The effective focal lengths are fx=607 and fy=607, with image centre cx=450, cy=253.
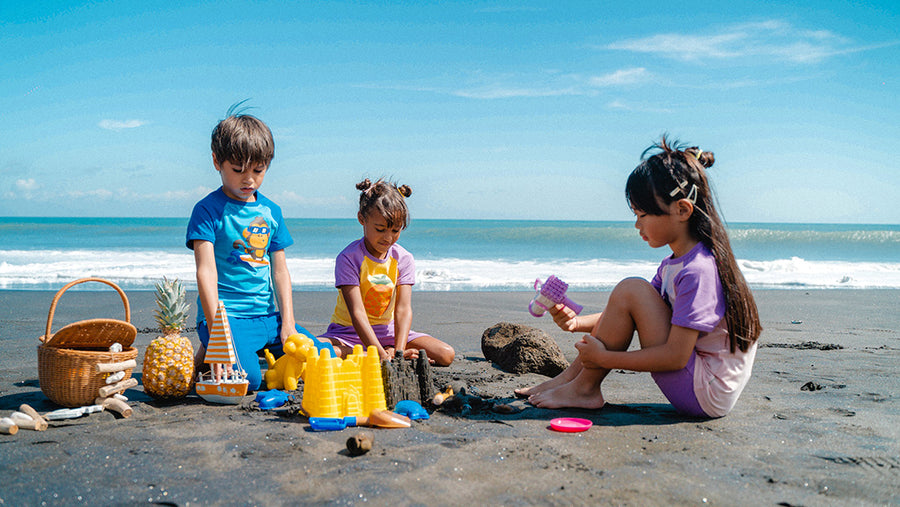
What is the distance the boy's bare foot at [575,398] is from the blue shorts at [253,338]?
1902 millimetres

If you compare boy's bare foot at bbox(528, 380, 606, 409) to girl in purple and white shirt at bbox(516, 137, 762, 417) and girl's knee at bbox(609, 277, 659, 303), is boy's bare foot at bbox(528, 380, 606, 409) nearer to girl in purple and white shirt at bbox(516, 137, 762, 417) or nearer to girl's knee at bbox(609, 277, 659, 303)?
girl in purple and white shirt at bbox(516, 137, 762, 417)

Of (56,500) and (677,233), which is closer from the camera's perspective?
(56,500)

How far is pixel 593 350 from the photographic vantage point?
3.41 meters

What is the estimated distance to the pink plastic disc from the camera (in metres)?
3.21

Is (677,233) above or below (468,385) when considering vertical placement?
above

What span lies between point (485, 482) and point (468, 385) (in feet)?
6.02

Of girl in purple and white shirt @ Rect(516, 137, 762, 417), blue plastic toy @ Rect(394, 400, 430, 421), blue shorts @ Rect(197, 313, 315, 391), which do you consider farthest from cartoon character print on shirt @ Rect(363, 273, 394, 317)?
girl in purple and white shirt @ Rect(516, 137, 762, 417)

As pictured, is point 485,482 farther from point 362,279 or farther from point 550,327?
point 550,327

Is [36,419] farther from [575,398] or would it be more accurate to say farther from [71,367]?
[575,398]

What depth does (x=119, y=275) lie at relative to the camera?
13133mm

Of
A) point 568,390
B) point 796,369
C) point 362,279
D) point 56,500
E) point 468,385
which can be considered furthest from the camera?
point 796,369

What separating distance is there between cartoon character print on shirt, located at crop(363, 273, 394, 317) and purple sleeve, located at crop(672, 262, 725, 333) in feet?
7.39

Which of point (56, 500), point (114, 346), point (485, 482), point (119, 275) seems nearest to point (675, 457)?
point (485, 482)

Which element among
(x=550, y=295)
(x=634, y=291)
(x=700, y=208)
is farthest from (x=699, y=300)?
(x=550, y=295)
